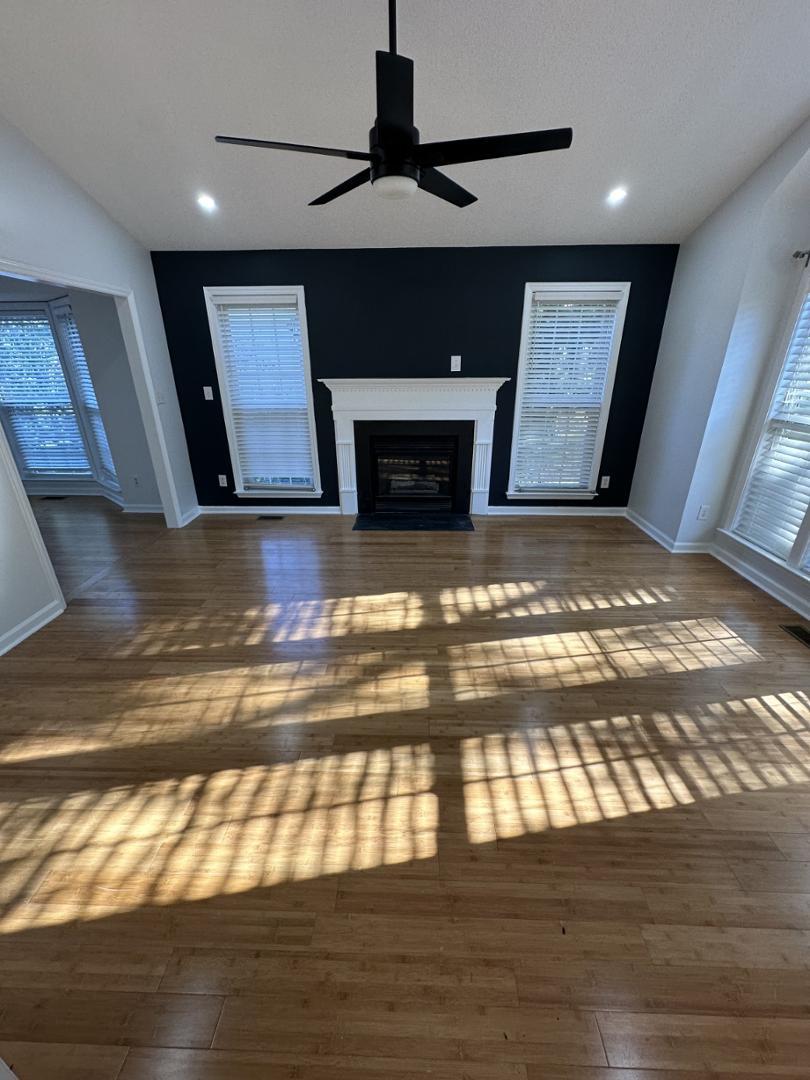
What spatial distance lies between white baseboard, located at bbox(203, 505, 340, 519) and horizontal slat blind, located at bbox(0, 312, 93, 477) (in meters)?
1.86

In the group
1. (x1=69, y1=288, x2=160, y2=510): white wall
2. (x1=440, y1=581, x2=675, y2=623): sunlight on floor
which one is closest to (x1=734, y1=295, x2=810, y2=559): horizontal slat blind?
(x1=440, y1=581, x2=675, y2=623): sunlight on floor

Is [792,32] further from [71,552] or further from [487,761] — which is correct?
[71,552]

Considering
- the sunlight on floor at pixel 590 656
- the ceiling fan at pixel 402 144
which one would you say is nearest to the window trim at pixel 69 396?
the ceiling fan at pixel 402 144

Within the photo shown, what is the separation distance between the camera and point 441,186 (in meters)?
1.80

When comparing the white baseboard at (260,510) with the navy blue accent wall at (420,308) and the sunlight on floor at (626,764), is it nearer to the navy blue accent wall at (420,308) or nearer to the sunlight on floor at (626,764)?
the navy blue accent wall at (420,308)

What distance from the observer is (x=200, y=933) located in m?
1.25

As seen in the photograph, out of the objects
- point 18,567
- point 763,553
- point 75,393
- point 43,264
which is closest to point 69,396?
point 75,393

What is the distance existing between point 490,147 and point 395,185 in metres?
0.36

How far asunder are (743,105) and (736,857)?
3.73 metres

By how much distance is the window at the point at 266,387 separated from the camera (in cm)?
398

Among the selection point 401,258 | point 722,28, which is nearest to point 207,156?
point 401,258

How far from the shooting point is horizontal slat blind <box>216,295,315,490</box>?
13.2 ft

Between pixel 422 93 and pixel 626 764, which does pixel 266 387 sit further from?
pixel 626 764

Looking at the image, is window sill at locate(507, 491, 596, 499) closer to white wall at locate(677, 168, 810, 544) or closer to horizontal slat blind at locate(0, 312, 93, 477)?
white wall at locate(677, 168, 810, 544)
